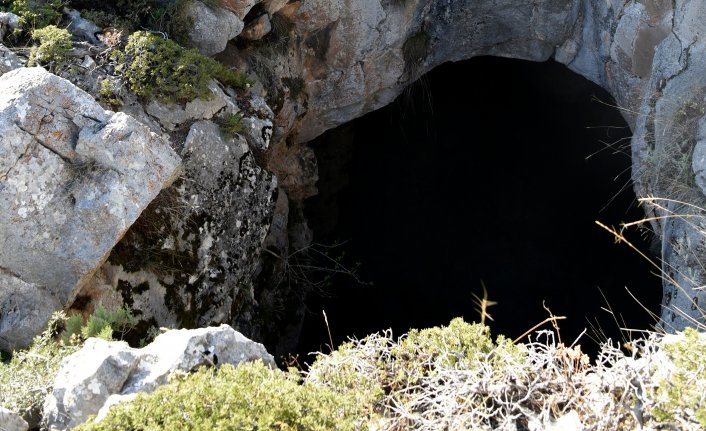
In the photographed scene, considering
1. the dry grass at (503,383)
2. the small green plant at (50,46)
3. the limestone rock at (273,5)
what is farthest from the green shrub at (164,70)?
the dry grass at (503,383)

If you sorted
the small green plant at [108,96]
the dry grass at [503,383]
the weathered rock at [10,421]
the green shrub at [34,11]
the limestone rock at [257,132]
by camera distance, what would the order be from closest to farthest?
the dry grass at [503,383], the weathered rock at [10,421], the small green plant at [108,96], the green shrub at [34,11], the limestone rock at [257,132]

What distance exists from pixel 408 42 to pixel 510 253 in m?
2.56

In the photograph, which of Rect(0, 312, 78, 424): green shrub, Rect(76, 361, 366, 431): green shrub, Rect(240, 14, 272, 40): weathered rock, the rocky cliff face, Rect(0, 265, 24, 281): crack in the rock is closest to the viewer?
Rect(76, 361, 366, 431): green shrub

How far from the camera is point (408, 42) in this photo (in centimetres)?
715

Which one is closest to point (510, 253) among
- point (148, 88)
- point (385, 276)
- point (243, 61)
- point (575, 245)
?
point (575, 245)

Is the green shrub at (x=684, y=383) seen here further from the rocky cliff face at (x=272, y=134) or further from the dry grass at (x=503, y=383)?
the rocky cliff face at (x=272, y=134)

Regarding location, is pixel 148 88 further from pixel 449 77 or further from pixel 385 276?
pixel 449 77

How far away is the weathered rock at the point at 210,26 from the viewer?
17.9 ft

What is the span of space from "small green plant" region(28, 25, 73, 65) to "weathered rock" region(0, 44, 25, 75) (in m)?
0.07

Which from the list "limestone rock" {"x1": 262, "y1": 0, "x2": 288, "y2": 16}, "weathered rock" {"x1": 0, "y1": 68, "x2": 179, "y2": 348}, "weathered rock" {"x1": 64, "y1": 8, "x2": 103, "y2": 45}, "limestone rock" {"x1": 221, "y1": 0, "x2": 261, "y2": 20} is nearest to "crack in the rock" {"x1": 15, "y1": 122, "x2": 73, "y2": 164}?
"weathered rock" {"x1": 0, "y1": 68, "x2": 179, "y2": 348}

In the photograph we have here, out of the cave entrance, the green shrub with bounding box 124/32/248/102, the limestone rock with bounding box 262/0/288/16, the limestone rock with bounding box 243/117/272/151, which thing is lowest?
the cave entrance

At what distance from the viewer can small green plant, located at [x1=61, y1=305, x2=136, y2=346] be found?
3.83 meters

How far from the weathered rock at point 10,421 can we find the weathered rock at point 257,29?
12.2 feet

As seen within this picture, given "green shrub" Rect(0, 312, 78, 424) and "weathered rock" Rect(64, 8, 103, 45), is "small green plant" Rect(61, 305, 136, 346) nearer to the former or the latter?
"green shrub" Rect(0, 312, 78, 424)
